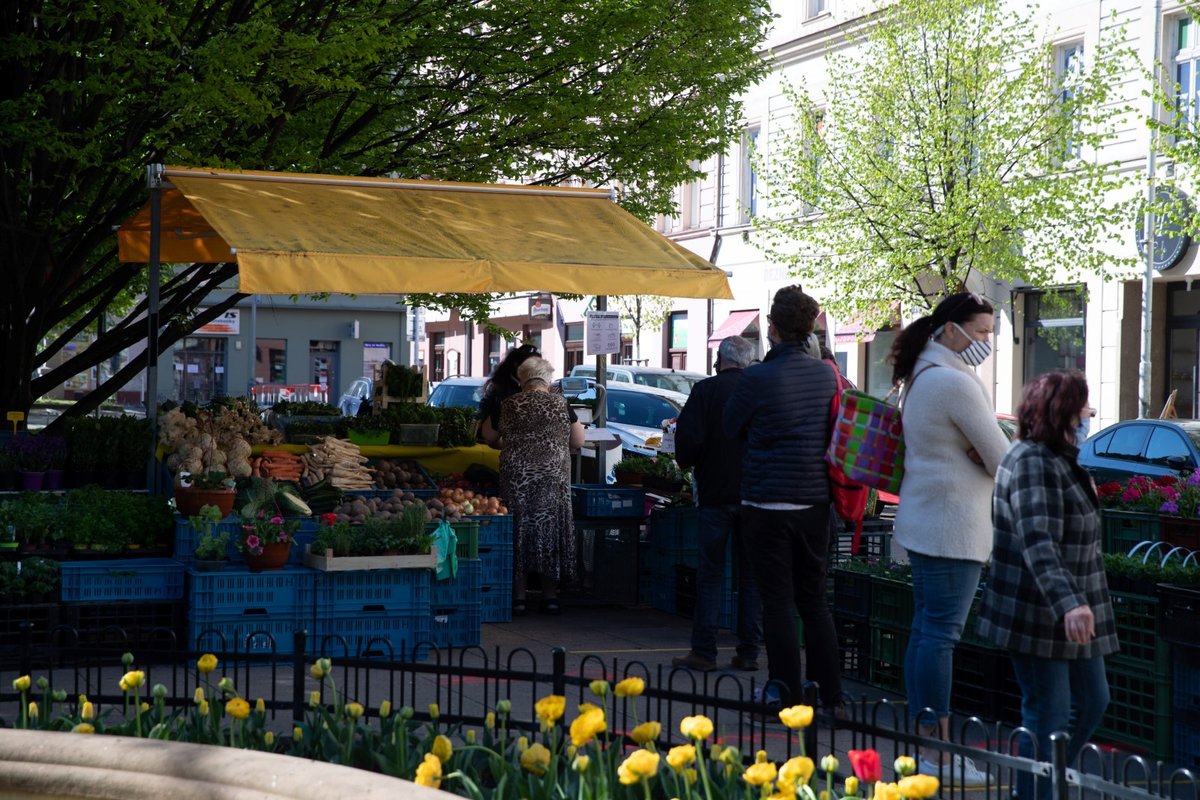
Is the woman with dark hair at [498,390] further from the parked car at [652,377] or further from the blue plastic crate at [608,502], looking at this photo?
the parked car at [652,377]

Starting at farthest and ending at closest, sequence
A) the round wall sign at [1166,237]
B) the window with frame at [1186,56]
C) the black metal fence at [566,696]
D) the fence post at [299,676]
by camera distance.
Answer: the window with frame at [1186,56] → the round wall sign at [1166,237] → the fence post at [299,676] → the black metal fence at [566,696]

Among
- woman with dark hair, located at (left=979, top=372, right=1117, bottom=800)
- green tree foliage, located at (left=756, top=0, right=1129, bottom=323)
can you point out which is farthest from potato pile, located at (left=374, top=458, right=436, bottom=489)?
green tree foliage, located at (left=756, top=0, right=1129, bottom=323)

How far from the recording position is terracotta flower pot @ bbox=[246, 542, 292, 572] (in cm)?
852

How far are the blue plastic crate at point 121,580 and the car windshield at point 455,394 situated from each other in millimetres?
14276

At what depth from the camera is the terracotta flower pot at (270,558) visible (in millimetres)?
8516

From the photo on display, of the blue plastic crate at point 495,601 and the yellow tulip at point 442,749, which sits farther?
the blue plastic crate at point 495,601

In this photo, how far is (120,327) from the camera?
46.8ft

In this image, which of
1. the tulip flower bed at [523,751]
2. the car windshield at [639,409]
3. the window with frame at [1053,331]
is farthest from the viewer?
the window with frame at [1053,331]

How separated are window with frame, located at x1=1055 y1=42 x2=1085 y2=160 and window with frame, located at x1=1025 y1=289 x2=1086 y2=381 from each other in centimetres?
255

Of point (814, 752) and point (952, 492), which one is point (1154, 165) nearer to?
point (952, 492)

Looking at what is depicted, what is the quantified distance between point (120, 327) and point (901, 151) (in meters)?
15.9

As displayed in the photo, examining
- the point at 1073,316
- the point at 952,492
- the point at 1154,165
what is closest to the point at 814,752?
the point at 952,492

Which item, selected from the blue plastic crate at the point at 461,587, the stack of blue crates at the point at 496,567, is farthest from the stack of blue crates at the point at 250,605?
the stack of blue crates at the point at 496,567

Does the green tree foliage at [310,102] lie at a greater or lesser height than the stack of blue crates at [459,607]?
greater
